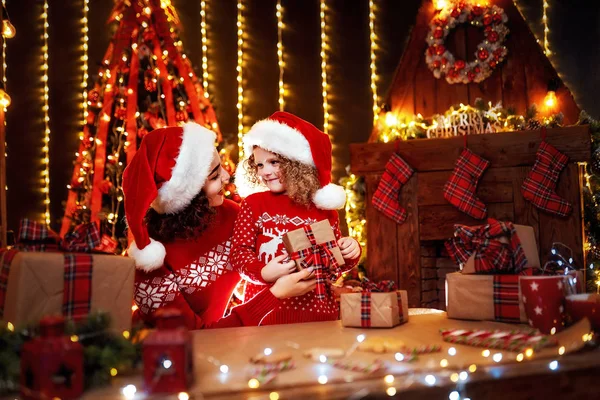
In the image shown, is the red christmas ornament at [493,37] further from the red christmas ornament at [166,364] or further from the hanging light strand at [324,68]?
the red christmas ornament at [166,364]

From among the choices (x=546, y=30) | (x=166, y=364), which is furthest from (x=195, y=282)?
(x=546, y=30)

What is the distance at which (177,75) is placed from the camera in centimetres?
443

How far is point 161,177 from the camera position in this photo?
7.54ft

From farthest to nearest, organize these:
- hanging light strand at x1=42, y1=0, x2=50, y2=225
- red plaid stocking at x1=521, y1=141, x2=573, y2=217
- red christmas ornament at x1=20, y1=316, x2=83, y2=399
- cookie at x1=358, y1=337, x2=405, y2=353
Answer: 1. hanging light strand at x1=42, y1=0, x2=50, y2=225
2. red plaid stocking at x1=521, y1=141, x2=573, y2=217
3. cookie at x1=358, y1=337, x2=405, y2=353
4. red christmas ornament at x1=20, y1=316, x2=83, y2=399

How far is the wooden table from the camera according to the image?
42.5 inches

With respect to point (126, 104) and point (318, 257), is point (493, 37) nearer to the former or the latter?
point (126, 104)

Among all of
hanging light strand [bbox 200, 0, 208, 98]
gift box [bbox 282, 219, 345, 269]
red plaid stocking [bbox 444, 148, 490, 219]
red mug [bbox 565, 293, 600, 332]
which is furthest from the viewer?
hanging light strand [bbox 200, 0, 208, 98]

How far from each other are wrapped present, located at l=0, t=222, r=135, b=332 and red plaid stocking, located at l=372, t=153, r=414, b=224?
2.53m

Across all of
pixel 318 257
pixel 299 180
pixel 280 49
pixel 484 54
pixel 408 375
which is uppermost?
pixel 280 49

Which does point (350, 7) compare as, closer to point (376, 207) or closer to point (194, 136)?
point (376, 207)

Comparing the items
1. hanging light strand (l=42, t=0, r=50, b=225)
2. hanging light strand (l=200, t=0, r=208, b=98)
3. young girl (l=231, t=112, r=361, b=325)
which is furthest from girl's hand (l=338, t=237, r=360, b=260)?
hanging light strand (l=42, t=0, r=50, b=225)

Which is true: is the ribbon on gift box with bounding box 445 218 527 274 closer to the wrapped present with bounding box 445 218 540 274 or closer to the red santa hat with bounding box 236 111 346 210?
the wrapped present with bounding box 445 218 540 274

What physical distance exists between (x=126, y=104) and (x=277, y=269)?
2661 mm

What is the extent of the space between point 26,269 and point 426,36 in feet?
12.9
